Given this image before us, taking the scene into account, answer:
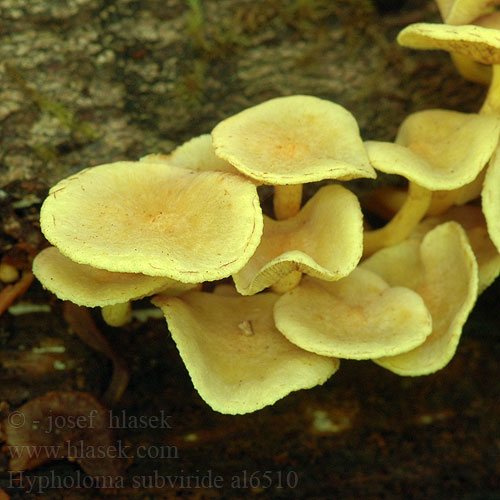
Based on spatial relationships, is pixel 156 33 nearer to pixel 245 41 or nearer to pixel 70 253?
pixel 245 41

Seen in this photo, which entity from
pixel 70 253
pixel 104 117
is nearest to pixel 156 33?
pixel 104 117

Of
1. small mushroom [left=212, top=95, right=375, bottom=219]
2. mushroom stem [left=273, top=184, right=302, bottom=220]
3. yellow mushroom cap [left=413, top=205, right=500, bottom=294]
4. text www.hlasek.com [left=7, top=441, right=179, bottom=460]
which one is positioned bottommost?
text www.hlasek.com [left=7, top=441, right=179, bottom=460]

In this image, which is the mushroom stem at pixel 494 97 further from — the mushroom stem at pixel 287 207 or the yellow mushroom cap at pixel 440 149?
the mushroom stem at pixel 287 207

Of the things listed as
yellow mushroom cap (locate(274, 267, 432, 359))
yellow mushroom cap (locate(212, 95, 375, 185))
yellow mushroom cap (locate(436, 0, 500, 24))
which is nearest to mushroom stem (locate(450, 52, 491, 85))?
yellow mushroom cap (locate(436, 0, 500, 24))

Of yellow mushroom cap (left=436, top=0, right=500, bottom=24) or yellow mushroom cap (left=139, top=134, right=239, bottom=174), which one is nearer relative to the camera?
yellow mushroom cap (left=436, top=0, right=500, bottom=24)

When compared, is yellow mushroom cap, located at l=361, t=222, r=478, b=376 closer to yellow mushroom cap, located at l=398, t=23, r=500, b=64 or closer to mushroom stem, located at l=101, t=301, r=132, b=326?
yellow mushroom cap, located at l=398, t=23, r=500, b=64

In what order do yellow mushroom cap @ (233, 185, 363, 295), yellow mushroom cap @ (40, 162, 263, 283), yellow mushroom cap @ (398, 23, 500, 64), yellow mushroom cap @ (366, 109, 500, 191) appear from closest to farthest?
yellow mushroom cap @ (40, 162, 263, 283), yellow mushroom cap @ (398, 23, 500, 64), yellow mushroom cap @ (233, 185, 363, 295), yellow mushroom cap @ (366, 109, 500, 191)
